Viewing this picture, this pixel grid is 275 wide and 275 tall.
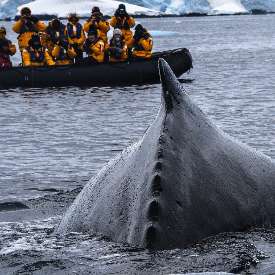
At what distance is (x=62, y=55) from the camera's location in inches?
1325

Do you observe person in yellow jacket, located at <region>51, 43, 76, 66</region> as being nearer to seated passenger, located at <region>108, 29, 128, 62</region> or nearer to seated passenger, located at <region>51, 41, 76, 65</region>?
seated passenger, located at <region>51, 41, 76, 65</region>

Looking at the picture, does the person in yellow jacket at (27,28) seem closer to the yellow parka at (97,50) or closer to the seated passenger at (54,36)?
the seated passenger at (54,36)

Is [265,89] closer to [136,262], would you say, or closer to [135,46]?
[135,46]

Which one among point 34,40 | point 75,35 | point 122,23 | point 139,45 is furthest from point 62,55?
point 139,45

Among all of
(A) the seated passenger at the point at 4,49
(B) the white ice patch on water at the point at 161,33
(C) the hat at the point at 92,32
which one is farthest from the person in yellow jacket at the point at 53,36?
(B) the white ice patch on water at the point at 161,33

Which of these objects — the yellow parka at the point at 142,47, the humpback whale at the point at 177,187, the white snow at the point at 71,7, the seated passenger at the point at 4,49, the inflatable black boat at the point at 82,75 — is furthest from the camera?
the white snow at the point at 71,7

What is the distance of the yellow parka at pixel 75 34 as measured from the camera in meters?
33.7

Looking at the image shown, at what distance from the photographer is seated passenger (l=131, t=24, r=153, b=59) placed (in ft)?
108

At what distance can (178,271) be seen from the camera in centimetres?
603

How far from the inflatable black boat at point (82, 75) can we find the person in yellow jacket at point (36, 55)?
1.06 meters

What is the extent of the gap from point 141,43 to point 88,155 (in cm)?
1820

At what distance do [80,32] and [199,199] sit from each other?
28.5m

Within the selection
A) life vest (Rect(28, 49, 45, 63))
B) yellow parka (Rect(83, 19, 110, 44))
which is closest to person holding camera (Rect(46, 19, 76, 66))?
life vest (Rect(28, 49, 45, 63))

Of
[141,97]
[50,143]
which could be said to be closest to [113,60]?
[141,97]
